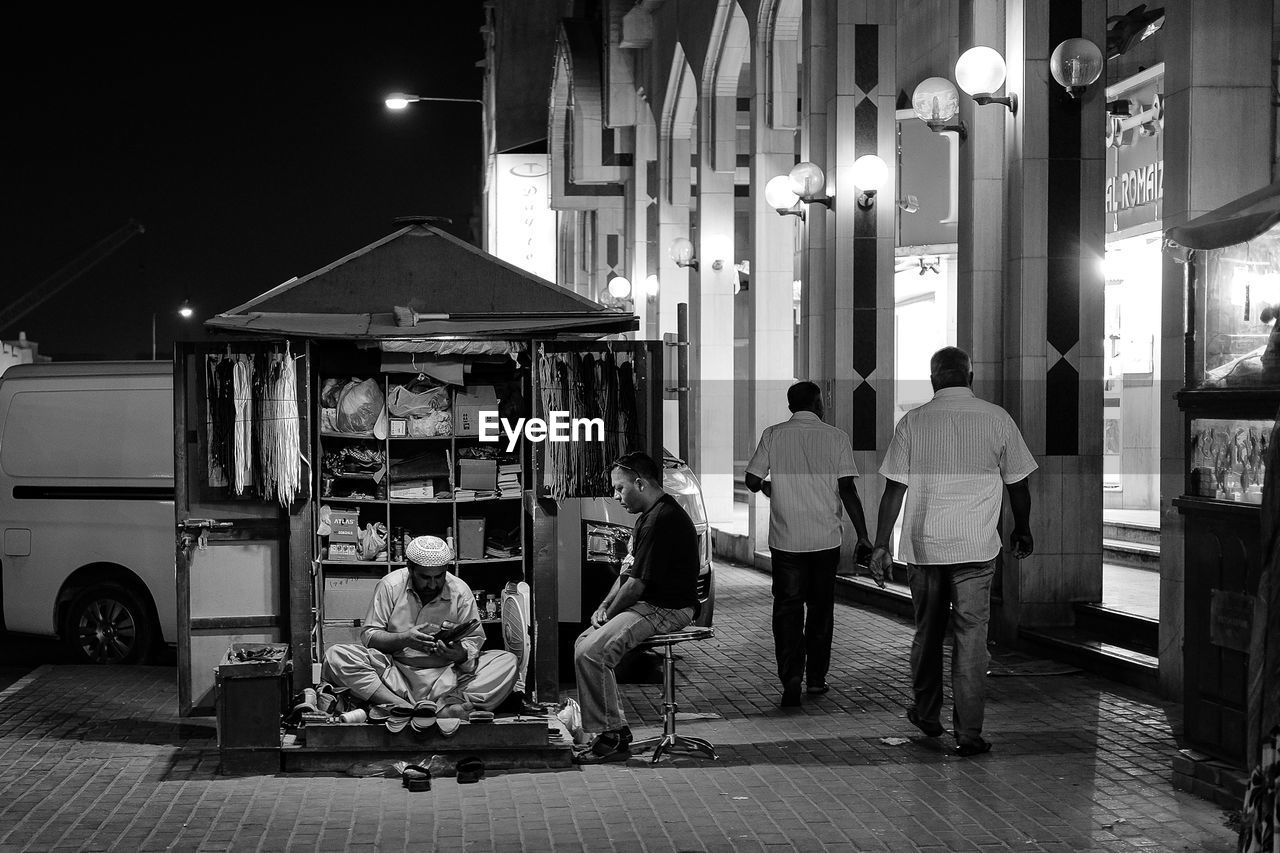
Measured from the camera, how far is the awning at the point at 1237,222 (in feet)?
21.7

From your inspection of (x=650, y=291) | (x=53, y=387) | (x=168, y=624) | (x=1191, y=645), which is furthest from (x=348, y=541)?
(x=650, y=291)

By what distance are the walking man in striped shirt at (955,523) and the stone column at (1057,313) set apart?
397 centimetres

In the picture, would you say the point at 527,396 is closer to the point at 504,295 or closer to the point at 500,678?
the point at 504,295

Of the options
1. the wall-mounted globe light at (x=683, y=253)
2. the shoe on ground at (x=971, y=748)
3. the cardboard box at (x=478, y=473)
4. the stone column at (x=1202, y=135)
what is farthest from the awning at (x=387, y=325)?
the wall-mounted globe light at (x=683, y=253)

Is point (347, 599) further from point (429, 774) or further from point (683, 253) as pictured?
point (683, 253)

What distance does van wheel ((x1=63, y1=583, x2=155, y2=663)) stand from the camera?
1196 cm

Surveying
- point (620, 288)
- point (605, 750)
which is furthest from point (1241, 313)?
point (620, 288)

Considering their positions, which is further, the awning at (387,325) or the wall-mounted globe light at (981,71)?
the wall-mounted globe light at (981,71)

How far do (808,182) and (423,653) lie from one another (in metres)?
9.93

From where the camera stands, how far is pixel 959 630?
325 inches

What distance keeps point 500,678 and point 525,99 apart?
5465 centimetres

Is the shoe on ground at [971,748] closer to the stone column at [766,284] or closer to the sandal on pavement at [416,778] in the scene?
the sandal on pavement at [416,778]

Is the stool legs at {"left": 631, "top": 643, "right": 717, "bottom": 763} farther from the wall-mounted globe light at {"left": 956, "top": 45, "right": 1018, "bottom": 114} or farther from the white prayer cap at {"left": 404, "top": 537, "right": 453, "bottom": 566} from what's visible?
the wall-mounted globe light at {"left": 956, "top": 45, "right": 1018, "bottom": 114}

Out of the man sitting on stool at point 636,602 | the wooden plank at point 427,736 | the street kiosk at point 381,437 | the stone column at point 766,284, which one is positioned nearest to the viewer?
the wooden plank at point 427,736
